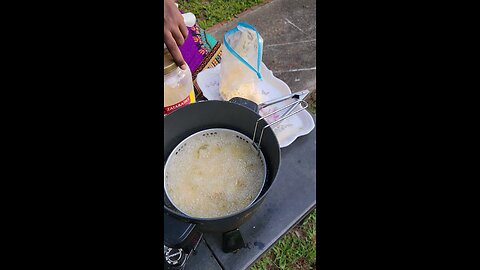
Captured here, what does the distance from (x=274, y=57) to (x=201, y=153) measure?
1406mm

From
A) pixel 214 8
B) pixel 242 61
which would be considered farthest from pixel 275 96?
pixel 214 8

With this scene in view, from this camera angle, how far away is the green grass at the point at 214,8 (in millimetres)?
2314

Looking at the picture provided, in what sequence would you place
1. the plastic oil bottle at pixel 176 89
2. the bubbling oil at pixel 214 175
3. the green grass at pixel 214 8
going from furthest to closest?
the green grass at pixel 214 8
the plastic oil bottle at pixel 176 89
the bubbling oil at pixel 214 175

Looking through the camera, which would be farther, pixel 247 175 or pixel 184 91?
pixel 184 91

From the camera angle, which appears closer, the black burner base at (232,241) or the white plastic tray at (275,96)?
the black burner base at (232,241)

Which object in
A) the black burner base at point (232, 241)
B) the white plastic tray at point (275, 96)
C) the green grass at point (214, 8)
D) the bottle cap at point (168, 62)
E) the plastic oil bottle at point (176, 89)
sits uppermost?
the bottle cap at point (168, 62)

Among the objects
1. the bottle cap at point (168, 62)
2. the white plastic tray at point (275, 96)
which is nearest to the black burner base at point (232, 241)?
the white plastic tray at point (275, 96)

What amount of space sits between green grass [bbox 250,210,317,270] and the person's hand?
892 mm

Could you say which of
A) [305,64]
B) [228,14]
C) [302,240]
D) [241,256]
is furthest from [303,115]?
[228,14]

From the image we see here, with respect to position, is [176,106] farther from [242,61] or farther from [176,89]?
[242,61]

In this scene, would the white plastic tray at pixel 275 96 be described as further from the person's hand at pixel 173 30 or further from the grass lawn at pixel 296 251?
the grass lawn at pixel 296 251

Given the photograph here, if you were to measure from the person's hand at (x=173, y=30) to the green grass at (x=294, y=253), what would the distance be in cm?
89

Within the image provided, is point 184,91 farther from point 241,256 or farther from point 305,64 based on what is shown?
point 305,64
